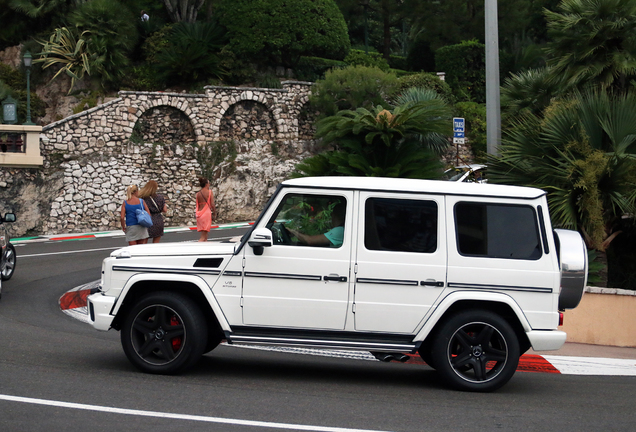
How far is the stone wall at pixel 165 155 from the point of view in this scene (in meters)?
25.6

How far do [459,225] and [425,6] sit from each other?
33.8 m

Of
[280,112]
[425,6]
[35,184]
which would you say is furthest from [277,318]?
[425,6]

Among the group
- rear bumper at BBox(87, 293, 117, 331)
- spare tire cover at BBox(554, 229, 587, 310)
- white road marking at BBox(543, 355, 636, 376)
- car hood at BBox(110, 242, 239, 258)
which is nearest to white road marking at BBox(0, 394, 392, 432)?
rear bumper at BBox(87, 293, 117, 331)

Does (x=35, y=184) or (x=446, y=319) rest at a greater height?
(x=35, y=184)

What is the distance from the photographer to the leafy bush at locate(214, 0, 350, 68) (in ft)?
99.8

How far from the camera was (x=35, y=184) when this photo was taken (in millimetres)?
25109

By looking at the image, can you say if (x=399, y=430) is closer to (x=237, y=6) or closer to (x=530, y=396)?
(x=530, y=396)

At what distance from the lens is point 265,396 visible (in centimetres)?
668

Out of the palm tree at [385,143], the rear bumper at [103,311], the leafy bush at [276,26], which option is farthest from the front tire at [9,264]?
the leafy bush at [276,26]

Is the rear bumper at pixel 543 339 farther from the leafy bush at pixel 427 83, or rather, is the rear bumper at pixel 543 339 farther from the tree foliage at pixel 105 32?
the tree foliage at pixel 105 32

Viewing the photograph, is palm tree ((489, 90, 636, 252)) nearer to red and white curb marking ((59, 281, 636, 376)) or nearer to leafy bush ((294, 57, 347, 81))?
red and white curb marking ((59, 281, 636, 376))

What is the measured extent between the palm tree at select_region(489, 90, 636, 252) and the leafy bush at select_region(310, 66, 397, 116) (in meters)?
15.8

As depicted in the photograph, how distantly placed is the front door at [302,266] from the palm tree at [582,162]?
533cm

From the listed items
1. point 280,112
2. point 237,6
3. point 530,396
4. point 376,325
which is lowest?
point 530,396
